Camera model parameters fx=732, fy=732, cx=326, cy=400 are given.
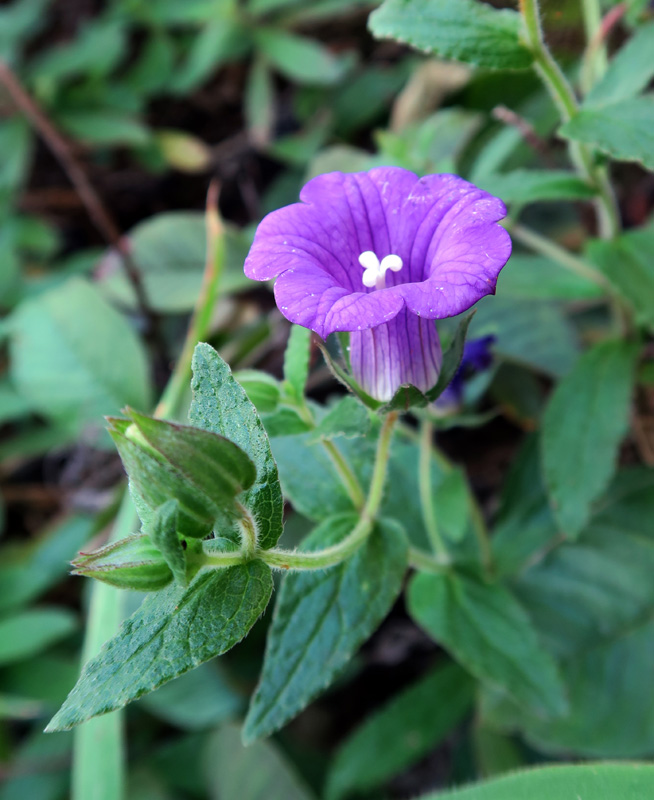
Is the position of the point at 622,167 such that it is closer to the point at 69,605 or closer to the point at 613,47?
the point at 613,47

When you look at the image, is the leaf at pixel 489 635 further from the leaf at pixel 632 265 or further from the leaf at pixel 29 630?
the leaf at pixel 29 630

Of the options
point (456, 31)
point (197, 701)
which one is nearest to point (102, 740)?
point (197, 701)

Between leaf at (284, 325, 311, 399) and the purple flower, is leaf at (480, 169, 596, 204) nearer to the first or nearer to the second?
the purple flower

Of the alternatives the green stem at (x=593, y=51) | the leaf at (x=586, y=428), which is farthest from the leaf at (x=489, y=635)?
the green stem at (x=593, y=51)

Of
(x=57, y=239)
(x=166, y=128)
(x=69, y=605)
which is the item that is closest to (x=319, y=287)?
(x=69, y=605)

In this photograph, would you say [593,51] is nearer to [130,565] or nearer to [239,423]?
[239,423]

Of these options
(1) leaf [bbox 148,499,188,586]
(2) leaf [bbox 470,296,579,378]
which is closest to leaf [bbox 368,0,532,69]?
(2) leaf [bbox 470,296,579,378]
